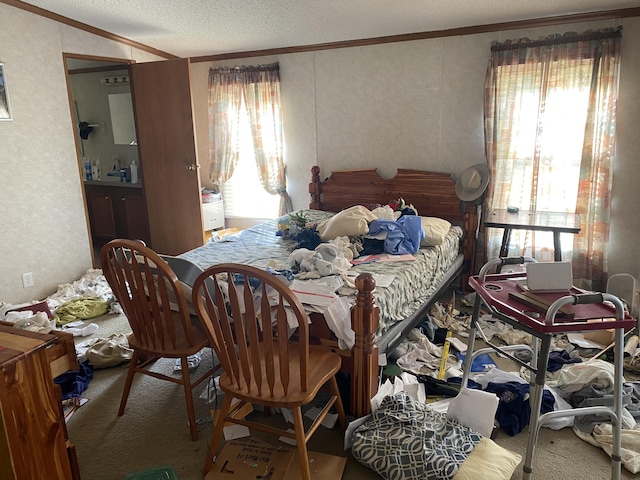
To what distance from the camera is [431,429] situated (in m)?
1.92

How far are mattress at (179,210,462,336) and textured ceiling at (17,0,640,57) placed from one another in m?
1.66

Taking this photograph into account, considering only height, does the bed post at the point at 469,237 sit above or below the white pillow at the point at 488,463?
above

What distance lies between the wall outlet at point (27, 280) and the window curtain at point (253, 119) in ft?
6.96

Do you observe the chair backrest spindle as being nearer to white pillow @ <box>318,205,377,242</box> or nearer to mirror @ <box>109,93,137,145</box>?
white pillow @ <box>318,205,377,242</box>

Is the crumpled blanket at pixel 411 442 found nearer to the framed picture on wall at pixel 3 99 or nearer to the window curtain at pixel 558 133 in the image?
the window curtain at pixel 558 133

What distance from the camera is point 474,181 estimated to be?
380cm

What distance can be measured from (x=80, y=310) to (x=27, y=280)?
23.6 inches

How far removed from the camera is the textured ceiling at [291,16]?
3256 mm

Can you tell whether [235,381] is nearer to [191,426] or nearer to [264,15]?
[191,426]

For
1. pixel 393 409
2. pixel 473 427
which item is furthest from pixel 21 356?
pixel 473 427

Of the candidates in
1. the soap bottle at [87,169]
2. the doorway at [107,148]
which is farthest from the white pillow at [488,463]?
the soap bottle at [87,169]

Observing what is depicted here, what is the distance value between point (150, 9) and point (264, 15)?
2.78 feet

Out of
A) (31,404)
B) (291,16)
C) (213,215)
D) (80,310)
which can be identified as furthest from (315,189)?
(31,404)

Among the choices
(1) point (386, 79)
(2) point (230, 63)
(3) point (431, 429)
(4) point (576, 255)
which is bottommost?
(3) point (431, 429)
